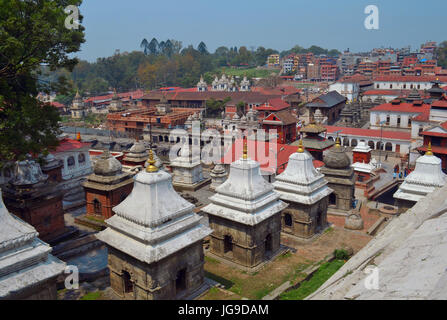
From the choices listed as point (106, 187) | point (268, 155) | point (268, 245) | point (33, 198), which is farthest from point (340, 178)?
point (33, 198)

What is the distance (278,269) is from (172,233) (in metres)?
5.92

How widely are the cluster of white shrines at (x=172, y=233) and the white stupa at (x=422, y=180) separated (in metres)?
0.07

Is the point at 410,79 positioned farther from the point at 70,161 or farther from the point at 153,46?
the point at 153,46

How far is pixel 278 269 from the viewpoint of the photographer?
16.2m

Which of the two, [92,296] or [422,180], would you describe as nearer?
[92,296]

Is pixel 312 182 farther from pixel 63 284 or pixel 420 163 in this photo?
pixel 63 284

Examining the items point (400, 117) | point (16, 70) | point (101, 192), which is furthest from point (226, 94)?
point (16, 70)

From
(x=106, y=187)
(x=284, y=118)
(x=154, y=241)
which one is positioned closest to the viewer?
(x=154, y=241)

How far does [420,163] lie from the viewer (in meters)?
20.6

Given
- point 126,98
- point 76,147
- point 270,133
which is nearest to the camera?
point 76,147

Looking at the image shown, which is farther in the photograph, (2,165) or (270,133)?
(270,133)

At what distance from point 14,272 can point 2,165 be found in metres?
5.16

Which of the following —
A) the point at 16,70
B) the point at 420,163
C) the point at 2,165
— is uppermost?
the point at 16,70

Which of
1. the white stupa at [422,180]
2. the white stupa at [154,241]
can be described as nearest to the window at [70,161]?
the white stupa at [154,241]
